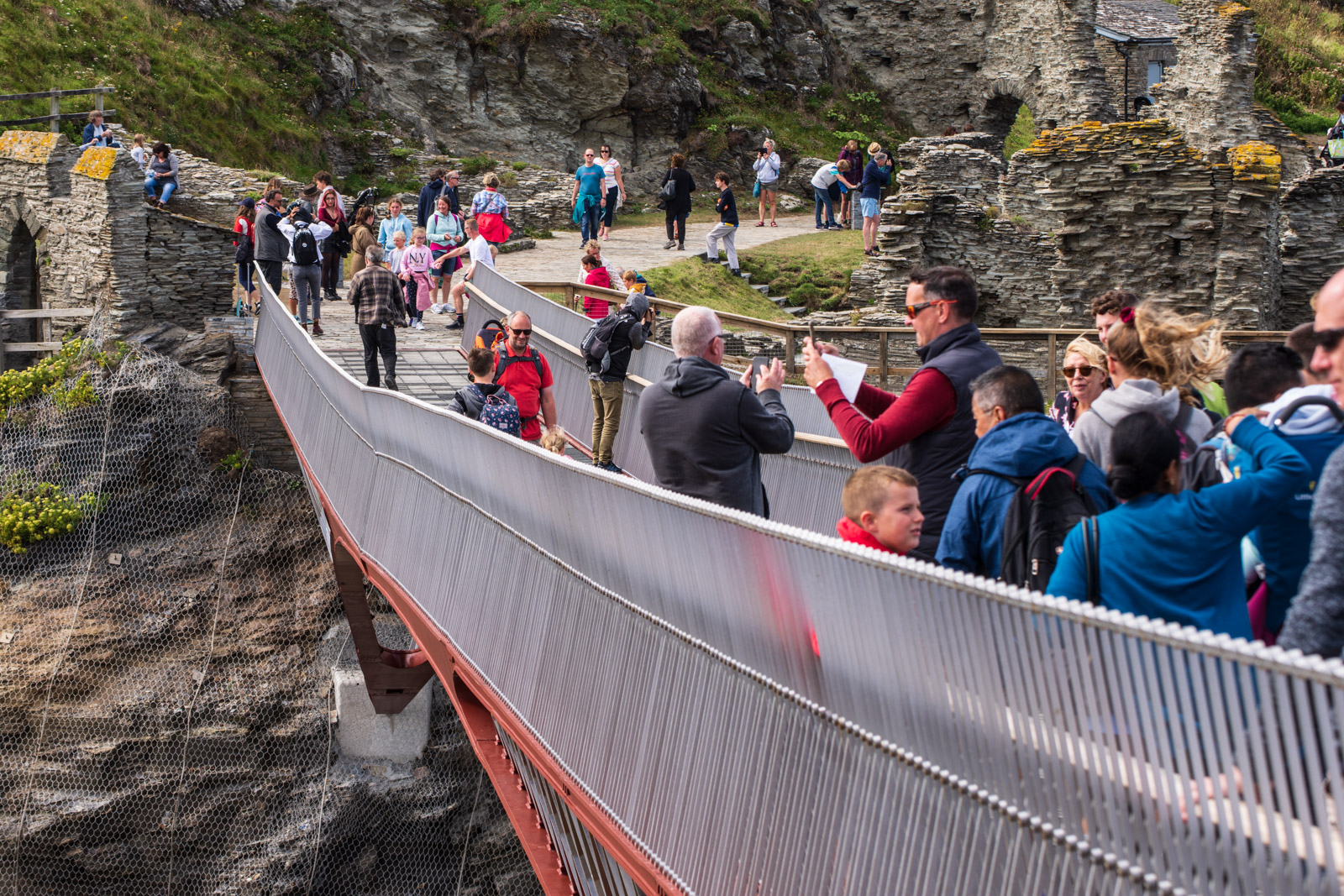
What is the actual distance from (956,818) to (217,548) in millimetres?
15856

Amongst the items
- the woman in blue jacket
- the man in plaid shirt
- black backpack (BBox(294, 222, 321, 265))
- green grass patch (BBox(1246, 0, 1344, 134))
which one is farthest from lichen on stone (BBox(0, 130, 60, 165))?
green grass patch (BBox(1246, 0, 1344, 134))

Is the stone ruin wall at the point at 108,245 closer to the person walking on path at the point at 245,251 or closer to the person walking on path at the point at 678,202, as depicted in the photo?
the person walking on path at the point at 245,251

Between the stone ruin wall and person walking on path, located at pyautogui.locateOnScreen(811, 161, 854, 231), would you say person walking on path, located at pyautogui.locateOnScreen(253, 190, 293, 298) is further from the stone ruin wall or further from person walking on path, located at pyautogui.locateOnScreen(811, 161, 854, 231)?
person walking on path, located at pyautogui.locateOnScreen(811, 161, 854, 231)

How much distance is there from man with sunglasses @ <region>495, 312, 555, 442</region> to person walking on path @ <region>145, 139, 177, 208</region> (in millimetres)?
14985

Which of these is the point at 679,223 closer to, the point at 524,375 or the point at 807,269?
the point at 807,269

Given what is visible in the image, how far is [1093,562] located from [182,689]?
48.0 feet

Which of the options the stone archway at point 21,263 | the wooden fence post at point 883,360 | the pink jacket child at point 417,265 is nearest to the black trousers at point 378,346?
the pink jacket child at point 417,265

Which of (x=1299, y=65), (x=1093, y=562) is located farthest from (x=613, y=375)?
(x=1299, y=65)

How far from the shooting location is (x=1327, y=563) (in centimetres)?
243

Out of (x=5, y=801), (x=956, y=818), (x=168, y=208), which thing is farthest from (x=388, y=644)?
(x=956, y=818)

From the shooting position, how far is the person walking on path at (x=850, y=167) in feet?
84.6

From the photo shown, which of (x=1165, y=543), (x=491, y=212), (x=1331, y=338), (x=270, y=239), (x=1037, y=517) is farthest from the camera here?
(x=491, y=212)

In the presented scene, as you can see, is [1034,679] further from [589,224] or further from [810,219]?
[810,219]

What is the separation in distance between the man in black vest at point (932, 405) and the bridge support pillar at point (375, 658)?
604cm
